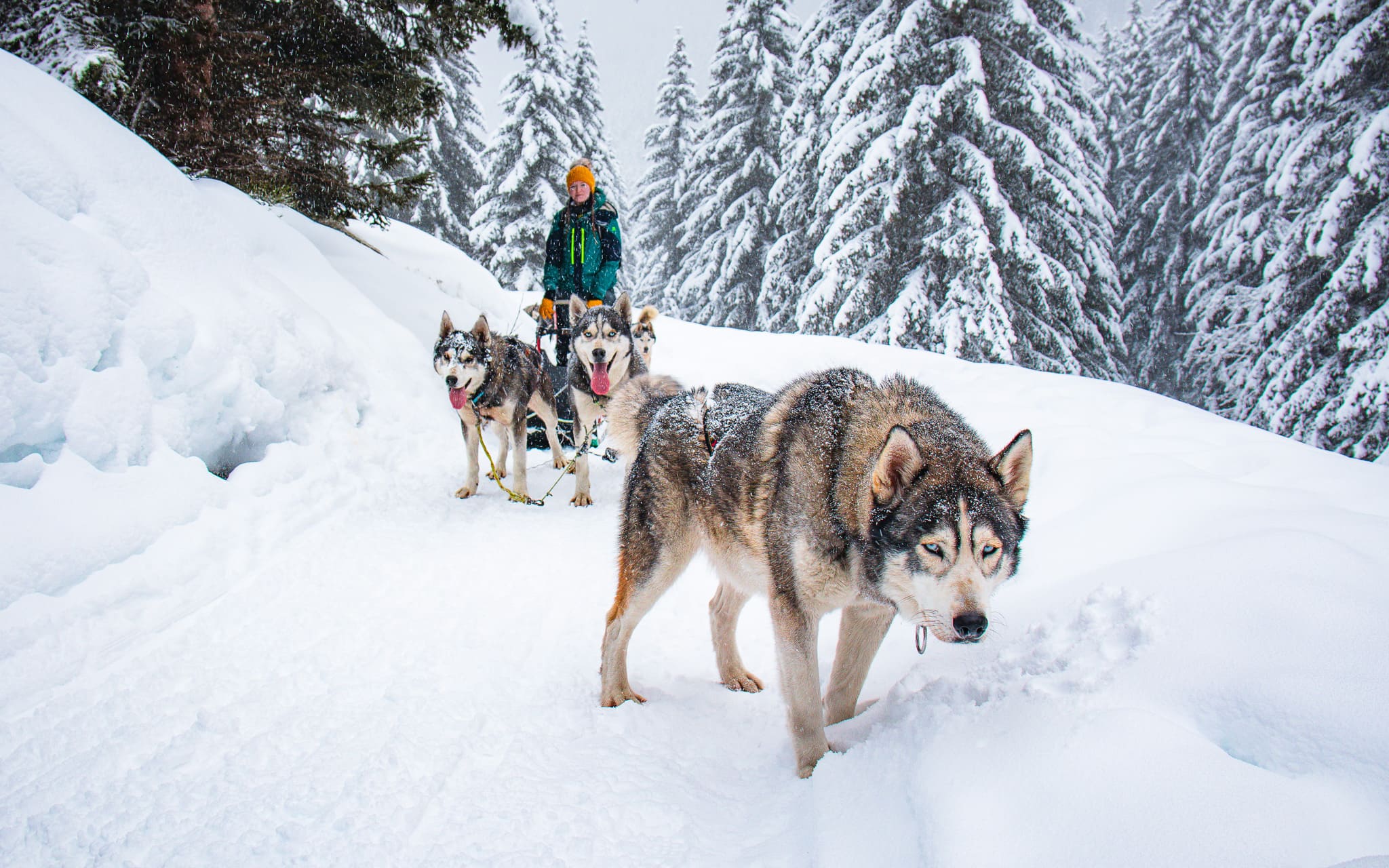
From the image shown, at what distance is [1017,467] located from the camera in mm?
2213

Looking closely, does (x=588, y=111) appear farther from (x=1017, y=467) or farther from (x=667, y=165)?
(x=1017, y=467)

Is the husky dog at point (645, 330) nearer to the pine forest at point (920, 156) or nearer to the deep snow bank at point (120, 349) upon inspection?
the deep snow bank at point (120, 349)

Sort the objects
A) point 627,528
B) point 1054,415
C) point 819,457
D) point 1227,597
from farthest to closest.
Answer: point 1054,415 < point 627,528 < point 819,457 < point 1227,597

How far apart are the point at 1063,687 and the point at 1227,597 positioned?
27.1 inches

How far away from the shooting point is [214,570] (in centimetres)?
359

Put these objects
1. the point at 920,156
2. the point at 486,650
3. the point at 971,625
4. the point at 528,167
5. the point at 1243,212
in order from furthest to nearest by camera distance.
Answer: the point at 528,167, the point at 1243,212, the point at 920,156, the point at 486,650, the point at 971,625

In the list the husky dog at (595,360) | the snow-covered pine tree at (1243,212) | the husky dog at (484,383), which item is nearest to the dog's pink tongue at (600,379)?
the husky dog at (595,360)

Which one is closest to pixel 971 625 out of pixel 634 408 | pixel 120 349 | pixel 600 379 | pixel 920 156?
pixel 634 408

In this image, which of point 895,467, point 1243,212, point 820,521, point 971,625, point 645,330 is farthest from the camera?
point 1243,212

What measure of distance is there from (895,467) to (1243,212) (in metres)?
21.9

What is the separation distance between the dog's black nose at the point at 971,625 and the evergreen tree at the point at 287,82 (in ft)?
27.1

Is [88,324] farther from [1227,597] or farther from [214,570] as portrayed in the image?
[1227,597]

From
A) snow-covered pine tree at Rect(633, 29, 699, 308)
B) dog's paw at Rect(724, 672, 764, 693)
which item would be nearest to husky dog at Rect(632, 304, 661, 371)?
dog's paw at Rect(724, 672, 764, 693)

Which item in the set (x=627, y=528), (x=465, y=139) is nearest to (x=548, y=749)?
(x=627, y=528)
